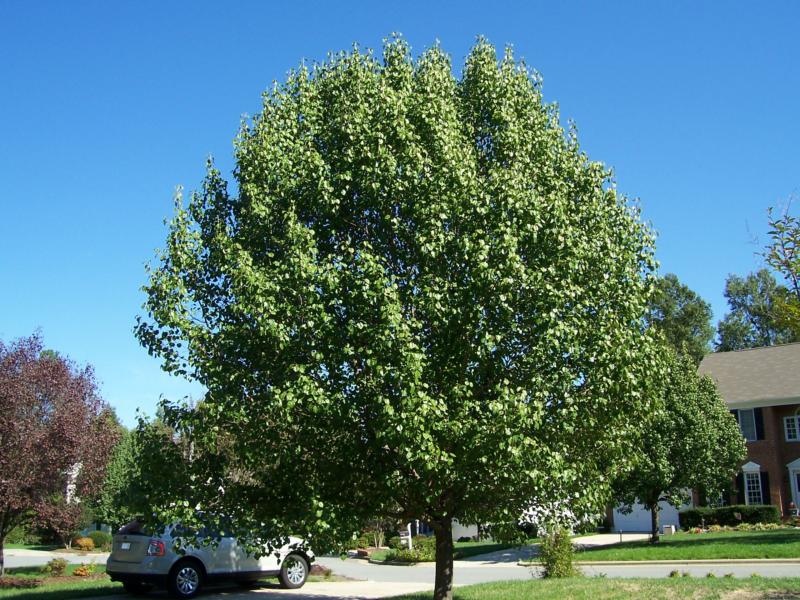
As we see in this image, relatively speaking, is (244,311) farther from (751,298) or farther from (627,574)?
(751,298)

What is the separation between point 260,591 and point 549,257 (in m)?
11.8

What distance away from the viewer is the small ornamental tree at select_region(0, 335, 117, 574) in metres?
21.0

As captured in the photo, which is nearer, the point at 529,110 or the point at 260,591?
the point at 529,110

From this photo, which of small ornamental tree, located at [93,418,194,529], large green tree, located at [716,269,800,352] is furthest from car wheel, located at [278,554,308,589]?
large green tree, located at [716,269,800,352]

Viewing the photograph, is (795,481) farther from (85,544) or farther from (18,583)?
(85,544)

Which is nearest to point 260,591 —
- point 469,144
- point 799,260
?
point 469,144

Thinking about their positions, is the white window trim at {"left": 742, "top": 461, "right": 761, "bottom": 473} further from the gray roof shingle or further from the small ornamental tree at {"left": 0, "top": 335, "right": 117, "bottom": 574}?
the small ornamental tree at {"left": 0, "top": 335, "right": 117, "bottom": 574}

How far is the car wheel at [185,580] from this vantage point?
1691 centimetres

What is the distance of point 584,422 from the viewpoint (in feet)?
39.1

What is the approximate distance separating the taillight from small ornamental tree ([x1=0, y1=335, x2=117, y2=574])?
6302 millimetres

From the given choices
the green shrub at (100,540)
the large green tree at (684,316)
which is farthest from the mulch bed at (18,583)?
the large green tree at (684,316)

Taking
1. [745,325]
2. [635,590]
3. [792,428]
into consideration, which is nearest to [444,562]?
[635,590]

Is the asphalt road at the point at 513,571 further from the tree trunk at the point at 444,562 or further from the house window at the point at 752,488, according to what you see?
the house window at the point at 752,488

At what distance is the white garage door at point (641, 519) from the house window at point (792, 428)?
21.5 feet
